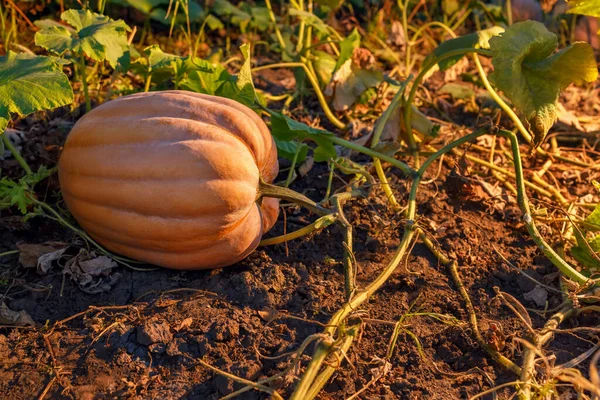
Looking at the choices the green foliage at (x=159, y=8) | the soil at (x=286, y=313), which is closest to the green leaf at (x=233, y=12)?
the green foliage at (x=159, y=8)

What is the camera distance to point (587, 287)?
91.4 inches

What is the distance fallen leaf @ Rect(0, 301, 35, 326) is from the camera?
218 cm

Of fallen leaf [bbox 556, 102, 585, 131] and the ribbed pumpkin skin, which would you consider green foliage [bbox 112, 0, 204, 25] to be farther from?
fallen leaf [bbox 556, 102, 585, 131]

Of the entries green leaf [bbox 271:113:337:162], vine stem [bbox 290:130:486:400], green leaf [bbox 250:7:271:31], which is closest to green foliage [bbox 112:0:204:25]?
green leaf [bbox 250:7:271:31]

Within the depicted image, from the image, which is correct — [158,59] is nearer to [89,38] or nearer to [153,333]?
[89,38]

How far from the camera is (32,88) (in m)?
2.25

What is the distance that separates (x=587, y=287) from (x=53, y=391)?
5.43ft

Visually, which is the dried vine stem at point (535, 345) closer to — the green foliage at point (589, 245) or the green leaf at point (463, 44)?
the green foliage at point (589, 245)

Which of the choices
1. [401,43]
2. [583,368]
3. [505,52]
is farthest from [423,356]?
[401,43]

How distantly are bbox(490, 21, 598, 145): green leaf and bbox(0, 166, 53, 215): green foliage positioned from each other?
1.61 metres

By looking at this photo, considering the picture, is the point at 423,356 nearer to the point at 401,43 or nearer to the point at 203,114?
the point at 203,114

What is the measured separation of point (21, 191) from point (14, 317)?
47cm

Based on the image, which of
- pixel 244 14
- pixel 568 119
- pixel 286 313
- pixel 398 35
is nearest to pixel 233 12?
pixel 244 14

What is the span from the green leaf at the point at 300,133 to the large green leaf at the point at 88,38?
661 mm
